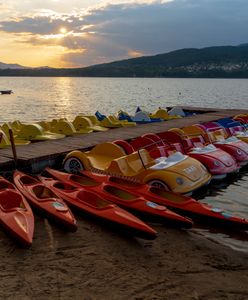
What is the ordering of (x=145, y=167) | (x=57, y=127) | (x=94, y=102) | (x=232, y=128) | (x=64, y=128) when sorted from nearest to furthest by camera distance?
(x=145, y=167)
(x=64, y=128)
(x=57, y=127)
(x=232, y=128)
(x=94, y=102)

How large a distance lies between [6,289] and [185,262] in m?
2.94

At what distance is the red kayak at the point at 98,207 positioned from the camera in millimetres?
7688

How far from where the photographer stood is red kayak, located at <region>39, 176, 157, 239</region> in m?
7.69

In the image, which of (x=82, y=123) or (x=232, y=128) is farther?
(x=82, y=123)

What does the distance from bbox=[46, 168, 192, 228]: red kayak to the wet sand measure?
306 mm

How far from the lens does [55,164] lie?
13.8 meters

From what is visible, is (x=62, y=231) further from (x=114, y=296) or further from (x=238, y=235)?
(x=238, y=235)

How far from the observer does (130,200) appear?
928 cm

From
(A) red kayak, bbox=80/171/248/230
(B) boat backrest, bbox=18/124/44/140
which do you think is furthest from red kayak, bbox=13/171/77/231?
(B) boat backrest, bbox=18/124/44/140

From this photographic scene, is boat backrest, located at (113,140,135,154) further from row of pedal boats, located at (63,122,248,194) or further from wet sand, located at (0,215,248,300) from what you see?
wet sand, located at (0,215,248,300)

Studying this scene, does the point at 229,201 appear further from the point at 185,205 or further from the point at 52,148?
the point at 52,148

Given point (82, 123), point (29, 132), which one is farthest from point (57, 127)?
point (82, 123)

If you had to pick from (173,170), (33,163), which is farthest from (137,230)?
(33,163)

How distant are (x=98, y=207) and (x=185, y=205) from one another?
6.29ft
